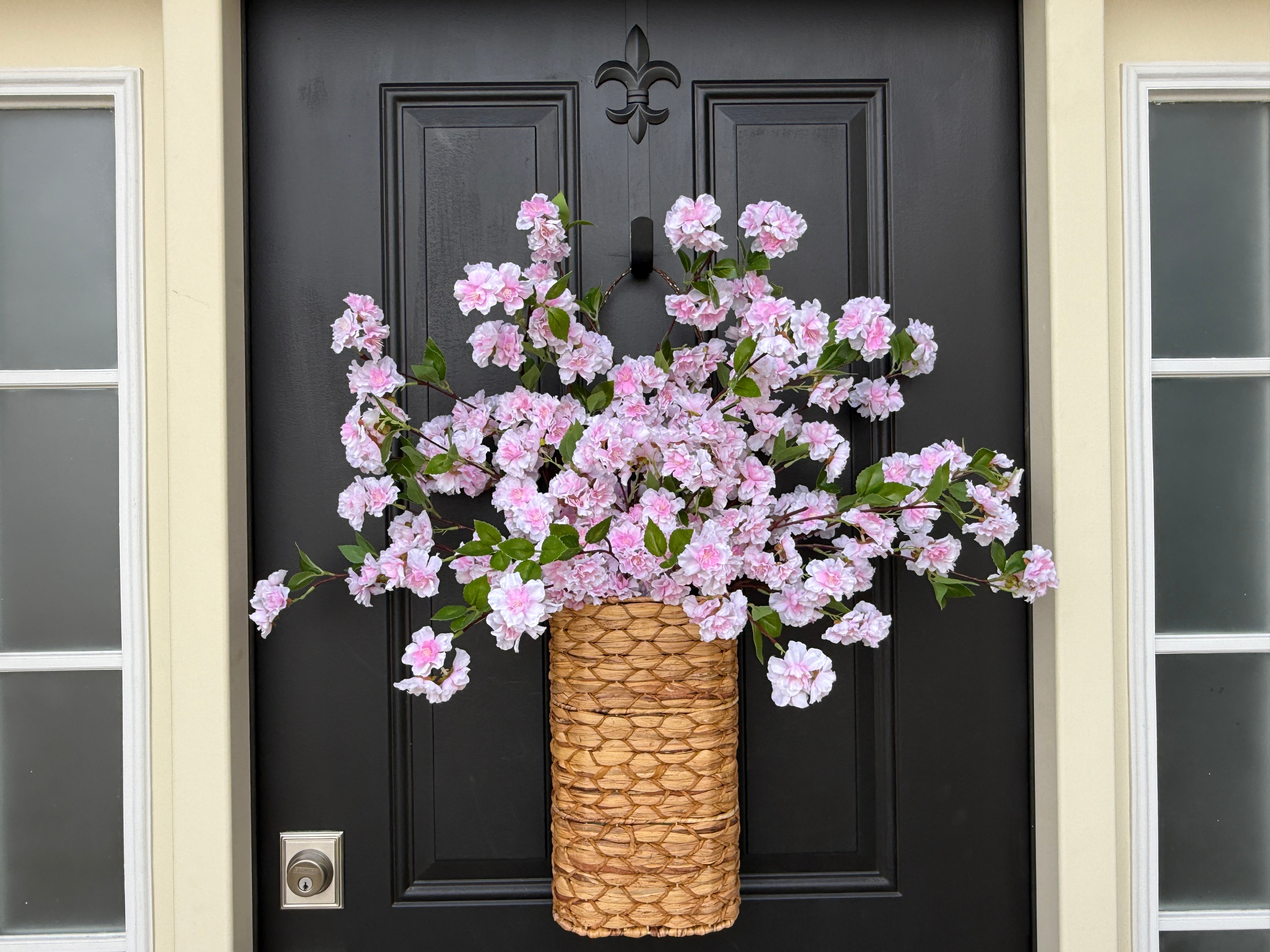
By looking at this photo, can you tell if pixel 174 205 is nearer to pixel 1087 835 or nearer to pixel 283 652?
pixel 283 652

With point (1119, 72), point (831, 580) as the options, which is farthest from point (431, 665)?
point (1119, 72)

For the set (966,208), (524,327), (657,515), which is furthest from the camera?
(966,208)

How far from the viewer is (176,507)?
1165 mm

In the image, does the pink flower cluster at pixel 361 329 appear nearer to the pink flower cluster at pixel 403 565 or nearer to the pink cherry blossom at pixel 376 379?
the pink cherry blossom at pixel 376 379

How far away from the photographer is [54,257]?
1.25 m

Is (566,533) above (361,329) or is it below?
below

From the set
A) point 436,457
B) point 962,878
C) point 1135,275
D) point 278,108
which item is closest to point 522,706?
point 436,457

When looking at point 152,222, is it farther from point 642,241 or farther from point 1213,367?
point 1213,367

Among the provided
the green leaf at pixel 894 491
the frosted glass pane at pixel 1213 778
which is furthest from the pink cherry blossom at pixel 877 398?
the frosted glass pane at pixel 1213 778

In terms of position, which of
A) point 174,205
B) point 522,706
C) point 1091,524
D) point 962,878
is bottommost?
point 962,878

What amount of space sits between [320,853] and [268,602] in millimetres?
444

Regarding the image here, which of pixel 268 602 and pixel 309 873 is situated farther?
pixel 309 873

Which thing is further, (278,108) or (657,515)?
(278,108)

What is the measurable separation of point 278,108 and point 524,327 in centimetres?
55
